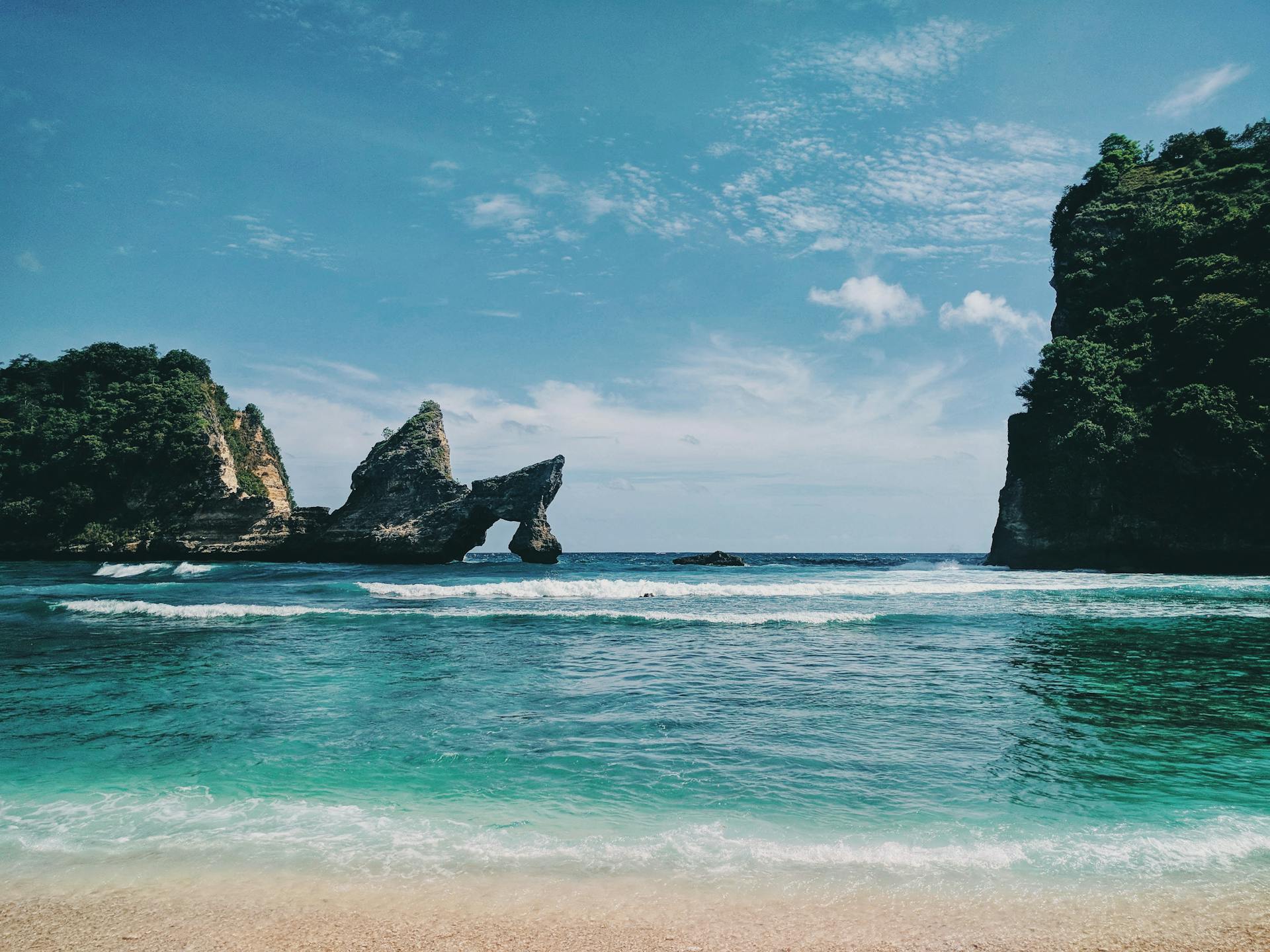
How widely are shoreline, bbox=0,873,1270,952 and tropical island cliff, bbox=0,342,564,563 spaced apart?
47.1m

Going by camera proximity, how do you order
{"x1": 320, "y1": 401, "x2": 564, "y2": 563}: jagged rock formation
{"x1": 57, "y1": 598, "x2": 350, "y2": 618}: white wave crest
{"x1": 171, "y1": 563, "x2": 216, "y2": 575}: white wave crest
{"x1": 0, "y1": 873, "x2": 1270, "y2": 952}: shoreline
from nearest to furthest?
{"x1": 0, "y1": 873, "x2": 1270, "y2": 952}: shoreline
{"x1": 57, "y1": 598, "x2": 350, "y2": 618}: white wave crest
{"x1": 171, "y1": 563, "x2": 216, "y2": 575}: white wave crest
{"x1": 320, "y1": 401, "x2": 564, "y2": 563}: jagged rock formation

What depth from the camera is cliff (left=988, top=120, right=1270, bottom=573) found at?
120ft

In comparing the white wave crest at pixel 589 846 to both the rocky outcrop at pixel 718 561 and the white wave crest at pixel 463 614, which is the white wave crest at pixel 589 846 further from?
the rocky outcrop at pixel 718 561

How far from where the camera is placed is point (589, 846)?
517cm

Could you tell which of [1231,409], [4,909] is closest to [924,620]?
[4,909]

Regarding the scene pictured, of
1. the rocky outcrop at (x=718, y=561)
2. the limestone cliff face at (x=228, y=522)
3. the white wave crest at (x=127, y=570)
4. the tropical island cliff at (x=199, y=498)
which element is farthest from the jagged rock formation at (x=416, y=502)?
the rocky outcrop at (x=718, y=561)

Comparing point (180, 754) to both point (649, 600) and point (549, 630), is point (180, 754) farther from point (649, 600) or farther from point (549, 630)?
point (649, 600)

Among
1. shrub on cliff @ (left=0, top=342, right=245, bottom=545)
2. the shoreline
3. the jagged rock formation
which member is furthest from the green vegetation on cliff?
the shoreline

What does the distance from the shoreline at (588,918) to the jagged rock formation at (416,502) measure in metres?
46.8

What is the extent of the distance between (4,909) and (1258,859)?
8.74 metres

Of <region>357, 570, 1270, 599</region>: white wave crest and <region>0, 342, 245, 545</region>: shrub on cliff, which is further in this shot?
<region>0, 342, 245, 545</region>: shrub on cliff

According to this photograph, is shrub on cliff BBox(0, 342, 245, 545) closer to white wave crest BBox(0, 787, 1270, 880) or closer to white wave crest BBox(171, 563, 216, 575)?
white wave crest BBox(171, 563, 216, 575)

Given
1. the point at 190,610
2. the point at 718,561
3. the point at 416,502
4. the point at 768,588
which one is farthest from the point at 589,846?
the point at 718,561

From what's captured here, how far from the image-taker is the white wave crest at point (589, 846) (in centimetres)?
477
